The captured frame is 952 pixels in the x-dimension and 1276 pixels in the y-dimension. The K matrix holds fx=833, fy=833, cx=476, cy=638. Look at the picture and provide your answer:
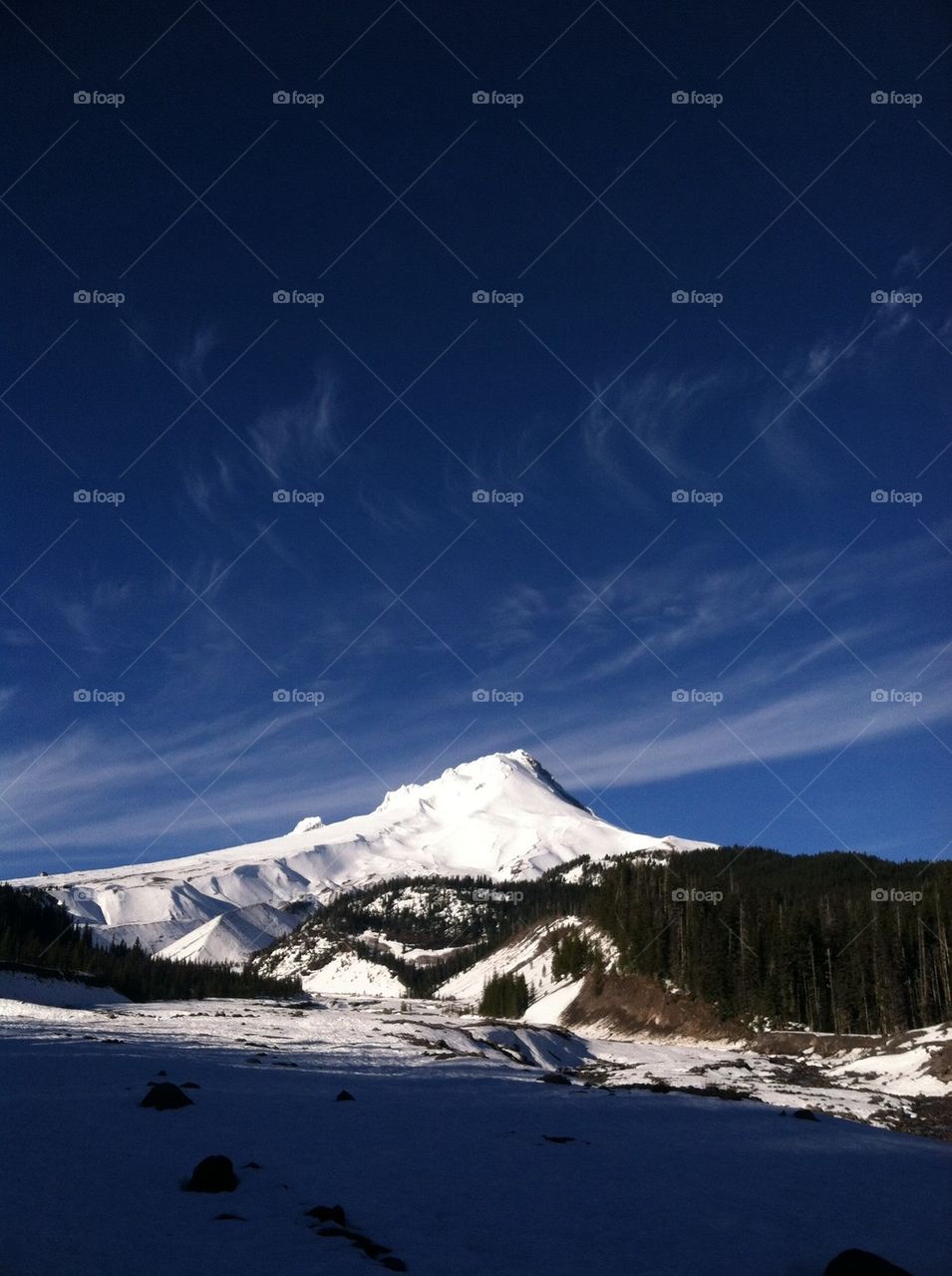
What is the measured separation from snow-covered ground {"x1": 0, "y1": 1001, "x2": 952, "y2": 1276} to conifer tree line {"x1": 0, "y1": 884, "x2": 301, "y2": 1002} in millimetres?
114336

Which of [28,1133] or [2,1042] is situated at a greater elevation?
[28,1133]

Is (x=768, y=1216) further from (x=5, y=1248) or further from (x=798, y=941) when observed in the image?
(x=798, y=941)

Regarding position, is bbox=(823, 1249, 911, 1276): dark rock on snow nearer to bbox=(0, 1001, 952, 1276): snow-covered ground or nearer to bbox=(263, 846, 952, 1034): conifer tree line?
bbox=(0, 1001, 952, 1276): snow-covered ground

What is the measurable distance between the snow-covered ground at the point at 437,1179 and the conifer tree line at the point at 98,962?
114 meters

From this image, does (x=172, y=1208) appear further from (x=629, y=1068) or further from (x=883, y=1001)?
(x=883, y=1001)

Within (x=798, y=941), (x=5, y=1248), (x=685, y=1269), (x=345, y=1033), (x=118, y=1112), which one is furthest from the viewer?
(x=798, y=941)

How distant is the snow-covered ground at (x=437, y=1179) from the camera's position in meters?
11.0

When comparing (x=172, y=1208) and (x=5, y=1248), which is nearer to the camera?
(x=5, y=1248)

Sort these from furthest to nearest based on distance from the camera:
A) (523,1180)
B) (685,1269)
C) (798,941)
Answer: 1. (798,941)
2. (523,1180)
3. (685,1269)

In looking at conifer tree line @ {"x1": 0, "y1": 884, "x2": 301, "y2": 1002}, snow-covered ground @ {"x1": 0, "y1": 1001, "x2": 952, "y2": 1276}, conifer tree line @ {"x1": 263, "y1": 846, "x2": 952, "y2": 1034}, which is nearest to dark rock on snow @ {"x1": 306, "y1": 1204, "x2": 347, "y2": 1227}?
snow-covered ground @ {"x1": 0, "y1": 1001, "x2": 952, "y2": 1276}

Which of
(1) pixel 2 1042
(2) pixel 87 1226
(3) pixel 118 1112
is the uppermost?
(2) pixel 87 1226

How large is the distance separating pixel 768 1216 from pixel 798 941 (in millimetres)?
94623

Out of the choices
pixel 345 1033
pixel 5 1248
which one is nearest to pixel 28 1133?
pixel 5 1248

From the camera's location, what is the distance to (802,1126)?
87.1ft
